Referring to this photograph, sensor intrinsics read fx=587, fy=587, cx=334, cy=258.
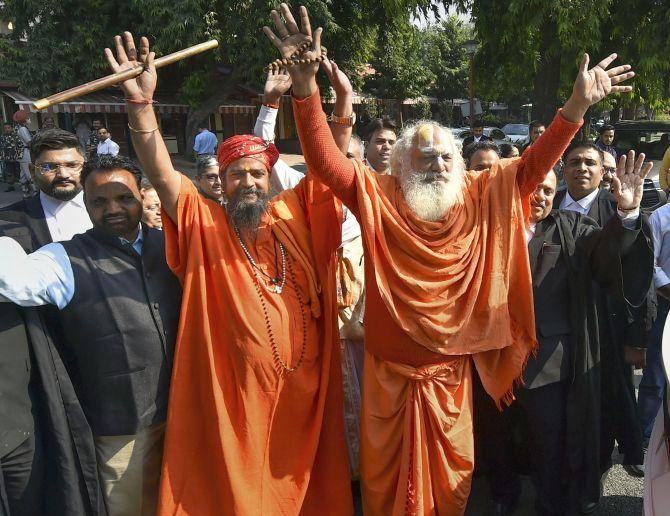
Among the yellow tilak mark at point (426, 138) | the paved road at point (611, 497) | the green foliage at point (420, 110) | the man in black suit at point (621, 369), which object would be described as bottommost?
the paved road at point (611, 497)

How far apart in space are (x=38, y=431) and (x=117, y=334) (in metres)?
0.45

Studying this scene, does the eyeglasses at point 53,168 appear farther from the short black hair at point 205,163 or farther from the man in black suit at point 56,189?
the short black hair at point 205,163

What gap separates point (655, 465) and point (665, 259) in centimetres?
161

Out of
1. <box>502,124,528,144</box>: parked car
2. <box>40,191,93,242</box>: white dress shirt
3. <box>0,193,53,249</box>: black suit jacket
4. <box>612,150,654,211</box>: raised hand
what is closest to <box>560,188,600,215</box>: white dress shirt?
<box>612,150,654,211</box>: raised hand

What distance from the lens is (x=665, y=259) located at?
10.4 ft

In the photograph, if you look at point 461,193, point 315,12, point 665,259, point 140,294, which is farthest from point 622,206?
point 315,12

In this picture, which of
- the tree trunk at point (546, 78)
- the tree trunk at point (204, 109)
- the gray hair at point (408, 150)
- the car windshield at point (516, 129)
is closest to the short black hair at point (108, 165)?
the gray hair at point (408, 150)

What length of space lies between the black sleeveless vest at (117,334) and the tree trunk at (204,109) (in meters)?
17.4

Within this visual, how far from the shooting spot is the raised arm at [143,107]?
7.14 ft

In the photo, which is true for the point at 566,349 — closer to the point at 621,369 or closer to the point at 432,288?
the point at 621,369

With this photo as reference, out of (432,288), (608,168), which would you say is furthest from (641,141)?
(432,288)

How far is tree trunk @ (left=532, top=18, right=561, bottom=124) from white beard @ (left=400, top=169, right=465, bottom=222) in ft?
36.2

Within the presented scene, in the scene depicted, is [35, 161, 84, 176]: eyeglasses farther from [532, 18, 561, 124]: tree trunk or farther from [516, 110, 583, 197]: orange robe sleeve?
[532, 18, 561, 124]: tree trunk

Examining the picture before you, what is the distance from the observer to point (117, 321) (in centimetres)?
217
